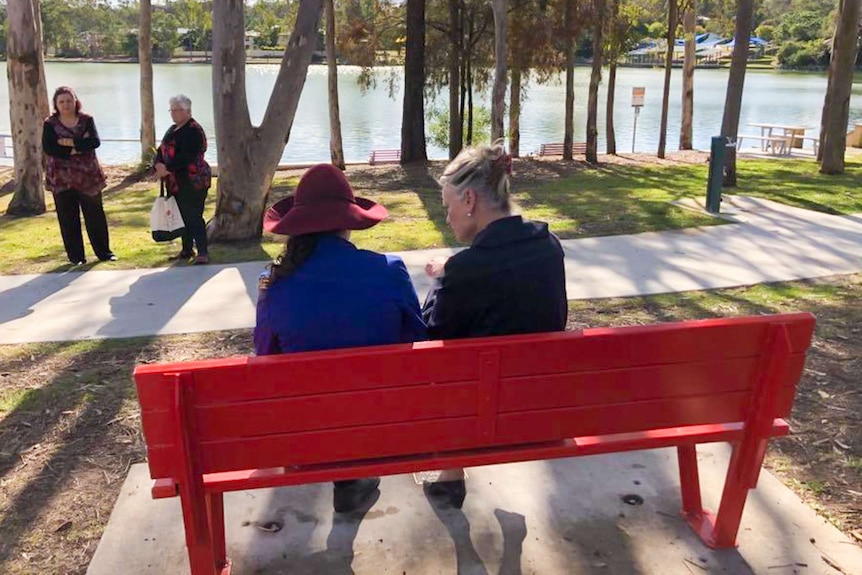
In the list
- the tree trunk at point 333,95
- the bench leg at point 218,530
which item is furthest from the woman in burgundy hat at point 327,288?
the tree trunk at point 333,95

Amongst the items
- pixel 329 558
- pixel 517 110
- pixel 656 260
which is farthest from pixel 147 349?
pixel 517 110

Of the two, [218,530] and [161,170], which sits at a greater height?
[161,170]

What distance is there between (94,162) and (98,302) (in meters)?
1.70

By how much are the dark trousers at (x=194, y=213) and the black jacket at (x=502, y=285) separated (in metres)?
4.90

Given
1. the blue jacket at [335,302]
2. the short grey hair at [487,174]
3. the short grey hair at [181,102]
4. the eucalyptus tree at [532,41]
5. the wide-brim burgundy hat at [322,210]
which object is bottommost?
the blue jacket at [335,302]

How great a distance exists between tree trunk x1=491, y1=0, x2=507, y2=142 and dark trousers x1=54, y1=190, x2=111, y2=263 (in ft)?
→ 26.3

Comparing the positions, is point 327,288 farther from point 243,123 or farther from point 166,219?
point 243,123

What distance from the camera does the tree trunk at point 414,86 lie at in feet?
58.4

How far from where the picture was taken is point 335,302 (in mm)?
2602

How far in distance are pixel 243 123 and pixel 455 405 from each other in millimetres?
6239

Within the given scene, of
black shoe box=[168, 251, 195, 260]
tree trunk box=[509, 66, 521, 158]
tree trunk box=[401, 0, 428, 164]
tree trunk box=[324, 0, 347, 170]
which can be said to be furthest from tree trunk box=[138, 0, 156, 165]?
black shoe box=[168, 251, 195, 260]

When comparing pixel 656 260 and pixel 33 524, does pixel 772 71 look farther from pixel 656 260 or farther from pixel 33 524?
pixel 33 524

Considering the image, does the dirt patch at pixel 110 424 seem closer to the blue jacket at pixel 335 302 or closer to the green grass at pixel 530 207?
the blue jacket at pixel 335 302

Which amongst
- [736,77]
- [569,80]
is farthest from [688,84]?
[736,77]
